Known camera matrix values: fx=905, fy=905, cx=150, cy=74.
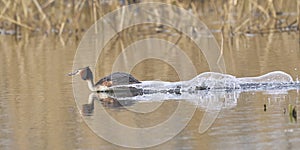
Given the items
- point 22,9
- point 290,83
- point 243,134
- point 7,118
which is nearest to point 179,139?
point 243,134

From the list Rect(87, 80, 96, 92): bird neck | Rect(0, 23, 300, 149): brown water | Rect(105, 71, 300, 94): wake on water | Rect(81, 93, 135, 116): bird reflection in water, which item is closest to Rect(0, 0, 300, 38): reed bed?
Rect(0, 23, 300, 149): brown water

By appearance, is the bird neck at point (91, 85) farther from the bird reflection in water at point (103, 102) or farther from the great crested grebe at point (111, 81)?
the bird reflection in water at point (103, 102)

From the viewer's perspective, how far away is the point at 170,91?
28.6 feet

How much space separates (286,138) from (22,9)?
40.9ft

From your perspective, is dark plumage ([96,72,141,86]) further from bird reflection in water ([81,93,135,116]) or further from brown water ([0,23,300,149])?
brown water ([0,23,300,149])

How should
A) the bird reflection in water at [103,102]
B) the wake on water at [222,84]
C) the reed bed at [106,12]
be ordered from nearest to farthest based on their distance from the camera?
the bird reflection in water at [103,102]
the wake on water at [222,84]
the reed bed at [106,12]

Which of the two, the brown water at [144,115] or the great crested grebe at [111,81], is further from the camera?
the great crested grebe at [111,81]

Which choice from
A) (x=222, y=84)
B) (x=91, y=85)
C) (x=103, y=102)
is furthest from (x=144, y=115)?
(x=91, y=85)

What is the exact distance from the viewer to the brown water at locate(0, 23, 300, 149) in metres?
6.29

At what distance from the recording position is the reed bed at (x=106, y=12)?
606 inches

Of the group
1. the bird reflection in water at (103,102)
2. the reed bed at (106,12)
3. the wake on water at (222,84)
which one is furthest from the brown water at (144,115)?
the reed bed at (106,12)

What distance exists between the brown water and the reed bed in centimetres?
256

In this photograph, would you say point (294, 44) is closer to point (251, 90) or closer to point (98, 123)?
point (251, 90)

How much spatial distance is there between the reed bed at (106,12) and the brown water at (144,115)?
2.56 m
